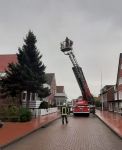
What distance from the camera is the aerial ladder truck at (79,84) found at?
46.8m

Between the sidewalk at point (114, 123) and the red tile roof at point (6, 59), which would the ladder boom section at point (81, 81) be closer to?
the sidewalk at point (114, 123)

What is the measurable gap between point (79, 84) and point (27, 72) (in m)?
14.4

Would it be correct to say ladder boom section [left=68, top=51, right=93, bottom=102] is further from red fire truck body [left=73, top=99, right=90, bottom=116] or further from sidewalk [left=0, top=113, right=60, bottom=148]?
sidewalk [left=0, top=113, right=60, bottom=148]

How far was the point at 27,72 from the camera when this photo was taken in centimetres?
3784

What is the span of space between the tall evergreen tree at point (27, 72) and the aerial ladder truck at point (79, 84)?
701 centimetres

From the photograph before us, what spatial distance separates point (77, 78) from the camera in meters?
49.7

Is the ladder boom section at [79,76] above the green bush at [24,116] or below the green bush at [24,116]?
above

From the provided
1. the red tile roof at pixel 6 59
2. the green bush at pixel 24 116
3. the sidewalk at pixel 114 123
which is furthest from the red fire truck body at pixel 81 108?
the green bush at pixel 24 116

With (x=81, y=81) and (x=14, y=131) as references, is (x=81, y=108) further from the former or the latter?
(x=14, y=131)

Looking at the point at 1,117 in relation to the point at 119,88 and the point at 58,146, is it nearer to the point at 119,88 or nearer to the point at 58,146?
the point at 58,146

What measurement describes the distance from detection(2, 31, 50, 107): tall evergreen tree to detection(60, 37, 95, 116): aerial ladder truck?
7008mm

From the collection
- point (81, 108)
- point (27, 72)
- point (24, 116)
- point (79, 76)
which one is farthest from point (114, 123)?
point (79, 76)

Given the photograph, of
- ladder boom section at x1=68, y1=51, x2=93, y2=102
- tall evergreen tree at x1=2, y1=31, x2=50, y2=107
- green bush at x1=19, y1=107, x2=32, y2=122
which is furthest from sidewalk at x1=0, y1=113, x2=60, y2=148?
ladder boom section at x1=68, y1=51, x2=93, y2=102

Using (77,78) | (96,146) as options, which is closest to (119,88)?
(77,78)
